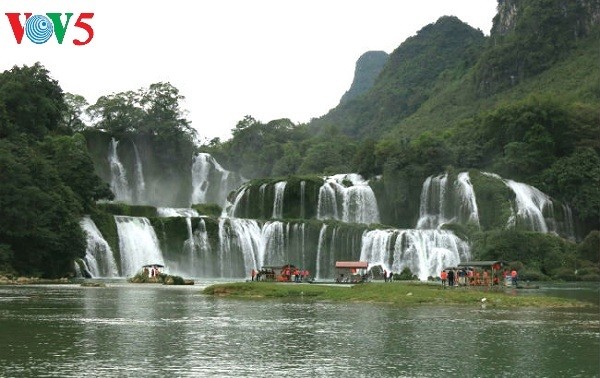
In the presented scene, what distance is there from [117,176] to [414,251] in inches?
1704

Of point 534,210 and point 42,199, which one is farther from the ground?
point 534,210

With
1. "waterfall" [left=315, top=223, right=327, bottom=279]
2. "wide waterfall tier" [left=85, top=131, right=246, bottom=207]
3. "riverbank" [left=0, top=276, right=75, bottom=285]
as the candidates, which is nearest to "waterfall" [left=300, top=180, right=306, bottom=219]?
"waterfall" [left=315, top=223, right=327, bottom=279]

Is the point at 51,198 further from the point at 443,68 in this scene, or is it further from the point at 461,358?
the point at 443,68

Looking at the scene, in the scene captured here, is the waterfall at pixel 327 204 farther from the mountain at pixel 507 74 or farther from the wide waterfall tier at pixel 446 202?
the mountain at pixel 507 74

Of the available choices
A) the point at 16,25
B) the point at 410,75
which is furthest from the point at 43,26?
the point at 410,75

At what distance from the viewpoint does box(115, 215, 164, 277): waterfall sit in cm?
6275

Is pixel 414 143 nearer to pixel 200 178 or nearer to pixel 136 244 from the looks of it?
pixel 200 178

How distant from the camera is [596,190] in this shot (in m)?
79.9

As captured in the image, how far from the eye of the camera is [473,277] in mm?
49344

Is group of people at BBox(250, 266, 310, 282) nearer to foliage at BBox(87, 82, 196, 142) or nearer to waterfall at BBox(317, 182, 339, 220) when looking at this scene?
waterfall at BBox(317, 182, 339, 220)

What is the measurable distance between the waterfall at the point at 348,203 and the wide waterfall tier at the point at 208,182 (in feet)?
83.5

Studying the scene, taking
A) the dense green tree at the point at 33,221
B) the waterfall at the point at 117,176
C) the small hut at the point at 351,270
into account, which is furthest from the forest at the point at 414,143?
the small hut at the point at 351,270

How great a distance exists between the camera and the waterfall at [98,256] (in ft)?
197

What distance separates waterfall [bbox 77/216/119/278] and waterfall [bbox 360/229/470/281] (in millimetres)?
20548
